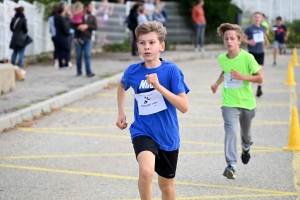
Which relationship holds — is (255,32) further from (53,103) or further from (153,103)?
(153,103)

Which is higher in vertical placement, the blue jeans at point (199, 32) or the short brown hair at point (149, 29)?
the short brown hair at point (149, 29)

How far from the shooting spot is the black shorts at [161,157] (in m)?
6.25

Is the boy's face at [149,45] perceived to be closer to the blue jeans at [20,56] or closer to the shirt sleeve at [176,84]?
the shirt sleeve at [176,84]

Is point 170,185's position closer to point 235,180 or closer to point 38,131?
point 235,180

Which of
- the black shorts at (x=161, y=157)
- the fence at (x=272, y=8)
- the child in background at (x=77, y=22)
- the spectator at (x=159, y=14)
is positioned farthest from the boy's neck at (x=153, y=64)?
the fence at (x=272, y=8)

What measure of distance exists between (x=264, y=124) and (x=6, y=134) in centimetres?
426

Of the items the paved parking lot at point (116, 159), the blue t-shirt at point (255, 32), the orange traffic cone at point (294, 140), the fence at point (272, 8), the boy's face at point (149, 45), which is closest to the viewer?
the boy's face at point (149, 45)

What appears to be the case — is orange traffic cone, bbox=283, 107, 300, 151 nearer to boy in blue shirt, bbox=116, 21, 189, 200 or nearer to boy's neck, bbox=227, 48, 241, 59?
boy's neck, bbox=227, 48, 241, 59

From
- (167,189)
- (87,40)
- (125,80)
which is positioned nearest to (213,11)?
(87,40)

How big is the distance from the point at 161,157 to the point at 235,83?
9.61 ft

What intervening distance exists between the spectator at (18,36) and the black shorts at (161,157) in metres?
13.8

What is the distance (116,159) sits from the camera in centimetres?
988

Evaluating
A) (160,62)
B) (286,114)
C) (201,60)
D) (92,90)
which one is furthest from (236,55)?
(201,60)

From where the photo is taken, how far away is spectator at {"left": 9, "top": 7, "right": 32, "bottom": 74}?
19.6 m
